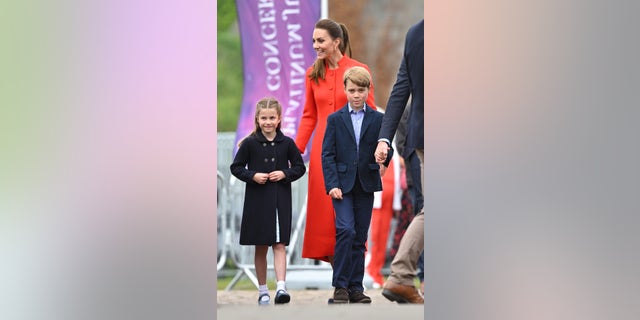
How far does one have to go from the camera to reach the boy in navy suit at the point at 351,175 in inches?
259

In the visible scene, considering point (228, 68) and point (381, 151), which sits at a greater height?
point (228, 68)

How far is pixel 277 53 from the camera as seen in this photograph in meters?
9.02

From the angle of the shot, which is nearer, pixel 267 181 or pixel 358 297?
pixel 358 297

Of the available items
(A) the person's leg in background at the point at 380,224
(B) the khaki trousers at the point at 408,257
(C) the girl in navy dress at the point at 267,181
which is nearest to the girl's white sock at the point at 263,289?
(C) the girl in navy dress at the point at 267,181

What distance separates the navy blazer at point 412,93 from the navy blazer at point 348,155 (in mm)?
215

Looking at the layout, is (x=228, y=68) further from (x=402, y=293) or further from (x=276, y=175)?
(x=402, y=293)

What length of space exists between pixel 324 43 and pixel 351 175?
35.4 inches

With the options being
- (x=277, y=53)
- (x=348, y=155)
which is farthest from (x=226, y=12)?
(x=348, y=155)

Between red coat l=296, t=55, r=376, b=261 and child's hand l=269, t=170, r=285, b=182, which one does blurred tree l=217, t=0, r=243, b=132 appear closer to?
red coat l=296, t=55, r=376, b=261

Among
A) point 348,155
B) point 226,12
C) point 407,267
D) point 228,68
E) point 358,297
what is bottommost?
point 358,297

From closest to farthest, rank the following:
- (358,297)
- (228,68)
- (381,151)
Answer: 1. (381,151)
2. (358,297)
3. (228,68)
